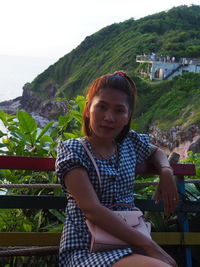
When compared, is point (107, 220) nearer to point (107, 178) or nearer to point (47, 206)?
point (107, 178)

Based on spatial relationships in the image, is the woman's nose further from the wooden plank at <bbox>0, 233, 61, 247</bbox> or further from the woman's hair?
the wooden plank at <bbox>0, 233, 61, 247</bbox>

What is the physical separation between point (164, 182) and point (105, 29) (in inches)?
2601

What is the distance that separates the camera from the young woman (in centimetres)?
133

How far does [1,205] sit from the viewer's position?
156 centimetres

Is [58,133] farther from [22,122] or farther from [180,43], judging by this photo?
[180,43]

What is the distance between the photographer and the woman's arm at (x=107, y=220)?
1.33m

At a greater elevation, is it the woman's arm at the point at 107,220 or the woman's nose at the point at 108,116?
the woman's nose at the point at 108,116

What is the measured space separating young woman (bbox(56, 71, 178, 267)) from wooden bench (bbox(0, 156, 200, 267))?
0.11m

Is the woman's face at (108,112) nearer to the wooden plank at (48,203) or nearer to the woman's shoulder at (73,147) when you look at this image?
the woman's shoulder at (73,147)

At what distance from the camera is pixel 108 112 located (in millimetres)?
1494

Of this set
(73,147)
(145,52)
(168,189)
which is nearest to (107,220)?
(73,147)

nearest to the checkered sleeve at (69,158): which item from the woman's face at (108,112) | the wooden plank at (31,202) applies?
the woman's face at (108,112)

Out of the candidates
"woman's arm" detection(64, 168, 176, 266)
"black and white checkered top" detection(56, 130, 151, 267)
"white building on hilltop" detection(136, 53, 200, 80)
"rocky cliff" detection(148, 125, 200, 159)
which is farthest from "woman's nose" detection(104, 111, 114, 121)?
"white building on hilltop" detection(136, 53, 200, 80)

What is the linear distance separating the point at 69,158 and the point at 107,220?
0.79 ft
